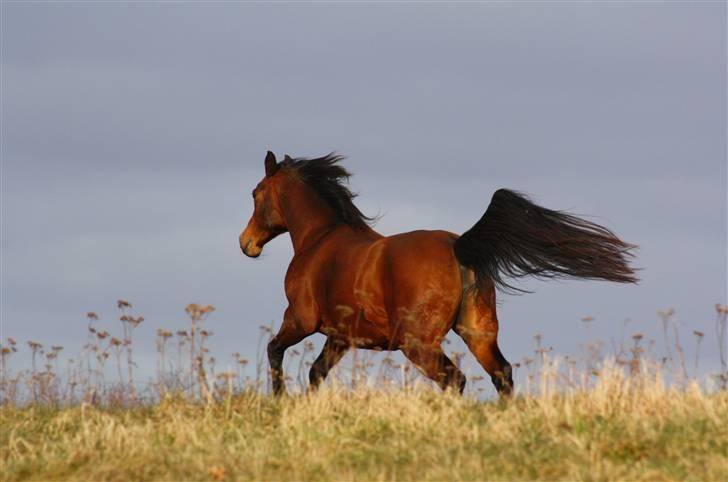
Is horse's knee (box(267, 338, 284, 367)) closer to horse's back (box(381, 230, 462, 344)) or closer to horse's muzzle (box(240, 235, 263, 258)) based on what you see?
A: horse's back (box(381, 230, 462, 344))

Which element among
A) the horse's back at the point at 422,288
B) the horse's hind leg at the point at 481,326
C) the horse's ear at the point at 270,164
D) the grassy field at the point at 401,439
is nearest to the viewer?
the grassy field at the point at 401,439

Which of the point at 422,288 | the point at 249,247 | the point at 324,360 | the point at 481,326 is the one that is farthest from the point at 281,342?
the point at 481,326

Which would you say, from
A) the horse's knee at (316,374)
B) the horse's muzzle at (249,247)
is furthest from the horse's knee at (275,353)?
the horse's muzzle at (249,247)

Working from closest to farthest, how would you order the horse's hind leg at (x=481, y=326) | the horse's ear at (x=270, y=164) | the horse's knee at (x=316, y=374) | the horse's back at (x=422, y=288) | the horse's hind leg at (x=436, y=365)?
the horse's hind leg at (x=436, y=365) → the horse's back at (x=422, y=288) → the horse's hind leg at (x=481, y=326) → the horse's knee at (x=316, y=374) → the horse's ear at (x=270, y=164)

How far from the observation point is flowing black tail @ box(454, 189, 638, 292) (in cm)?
1130

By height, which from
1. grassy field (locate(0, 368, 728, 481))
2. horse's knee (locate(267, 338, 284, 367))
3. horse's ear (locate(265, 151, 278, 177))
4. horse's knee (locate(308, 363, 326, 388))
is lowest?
grassy field (locate(0, 368, 728, 481))

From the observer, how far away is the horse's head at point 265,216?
1353 cm

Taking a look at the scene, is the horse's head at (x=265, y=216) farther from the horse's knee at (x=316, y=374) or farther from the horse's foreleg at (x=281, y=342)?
the horse's knee at (x=316, y=374)

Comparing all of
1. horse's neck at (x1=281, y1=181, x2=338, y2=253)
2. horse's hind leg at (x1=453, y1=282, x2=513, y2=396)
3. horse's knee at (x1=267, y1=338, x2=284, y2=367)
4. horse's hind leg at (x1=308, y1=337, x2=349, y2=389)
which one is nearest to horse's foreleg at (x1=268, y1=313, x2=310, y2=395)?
horse's knee at (x1=267, y1=338, x2=284, y2=367)

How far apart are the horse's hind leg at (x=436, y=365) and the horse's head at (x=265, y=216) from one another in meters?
→ 2.95

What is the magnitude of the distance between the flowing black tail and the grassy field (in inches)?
75.4

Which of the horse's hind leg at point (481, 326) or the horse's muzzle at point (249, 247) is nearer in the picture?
the horse's hind leg at point (481, 326)

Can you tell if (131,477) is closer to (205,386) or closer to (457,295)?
Result: (205,386)

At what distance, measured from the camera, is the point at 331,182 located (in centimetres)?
1322
